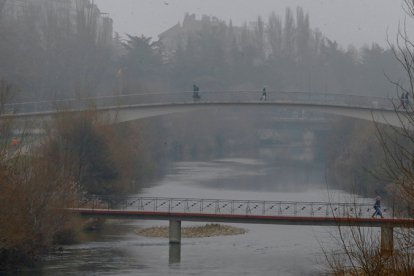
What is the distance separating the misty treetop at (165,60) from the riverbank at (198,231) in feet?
62.3

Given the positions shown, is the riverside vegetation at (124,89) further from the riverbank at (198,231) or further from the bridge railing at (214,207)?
the riverbank at (198,231)

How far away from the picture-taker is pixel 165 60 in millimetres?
80750

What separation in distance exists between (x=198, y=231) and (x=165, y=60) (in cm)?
5196

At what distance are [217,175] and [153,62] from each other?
27151 mm

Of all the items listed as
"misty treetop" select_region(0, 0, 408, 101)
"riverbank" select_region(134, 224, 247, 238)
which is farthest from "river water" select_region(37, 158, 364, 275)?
"misty treetop" select_region(0, 0, 408, 101)

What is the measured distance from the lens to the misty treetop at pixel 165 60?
58.7 m

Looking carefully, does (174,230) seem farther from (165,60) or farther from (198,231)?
(165,60)

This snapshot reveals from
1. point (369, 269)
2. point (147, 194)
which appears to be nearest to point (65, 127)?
point (147, 194)

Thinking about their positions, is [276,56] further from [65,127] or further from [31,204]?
[31,204]

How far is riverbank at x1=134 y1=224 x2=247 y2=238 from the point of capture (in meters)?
29.2

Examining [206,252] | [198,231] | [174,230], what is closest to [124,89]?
[198,231]

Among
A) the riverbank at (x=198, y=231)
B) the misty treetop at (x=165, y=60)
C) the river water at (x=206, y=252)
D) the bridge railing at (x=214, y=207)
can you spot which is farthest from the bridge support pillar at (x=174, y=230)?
the misty treetop at (x=165, y=60)

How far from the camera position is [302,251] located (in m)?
25.4

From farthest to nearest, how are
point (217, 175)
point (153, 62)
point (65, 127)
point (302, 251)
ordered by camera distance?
point (153, 62) → point (217, 175) → point (65, 127) → point (302, 251)
